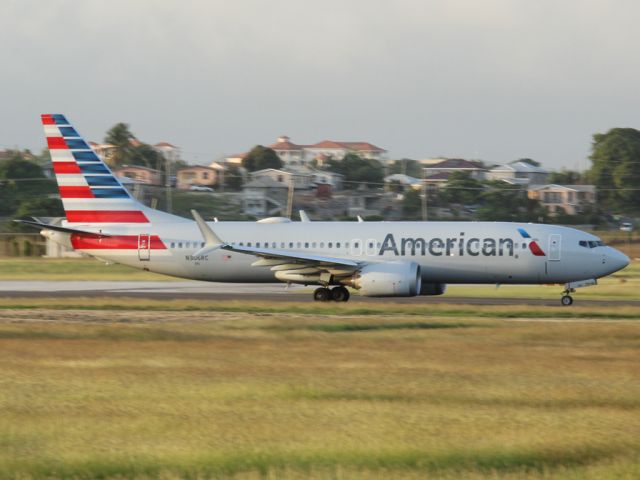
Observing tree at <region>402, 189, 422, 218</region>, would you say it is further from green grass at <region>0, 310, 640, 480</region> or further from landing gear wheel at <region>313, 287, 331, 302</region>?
green grass at <region>0, 310, 640, 480</region>

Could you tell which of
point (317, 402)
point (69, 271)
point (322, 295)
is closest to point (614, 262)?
point (322, 295)

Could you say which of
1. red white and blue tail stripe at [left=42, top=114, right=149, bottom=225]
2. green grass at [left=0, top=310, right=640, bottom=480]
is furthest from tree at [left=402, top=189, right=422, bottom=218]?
green grass at [left=0, top=310, right=640, bottom=480]

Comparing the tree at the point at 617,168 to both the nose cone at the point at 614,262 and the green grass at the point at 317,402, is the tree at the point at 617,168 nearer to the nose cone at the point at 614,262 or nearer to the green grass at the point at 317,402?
the nose cone at the point at 614,262

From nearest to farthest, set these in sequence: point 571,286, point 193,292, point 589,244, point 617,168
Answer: point 589,244, point 571,286, point 193,292, point 617,168

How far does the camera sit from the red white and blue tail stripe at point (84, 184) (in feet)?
137

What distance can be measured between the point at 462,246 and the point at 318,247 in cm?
557

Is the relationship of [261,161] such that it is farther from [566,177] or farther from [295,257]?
[295,257]

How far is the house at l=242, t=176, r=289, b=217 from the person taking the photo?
130875 mm

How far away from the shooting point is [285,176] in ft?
532

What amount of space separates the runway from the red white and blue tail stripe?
321 centimetres

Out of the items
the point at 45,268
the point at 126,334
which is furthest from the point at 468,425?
the point at 45,268

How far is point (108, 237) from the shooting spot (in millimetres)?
41281

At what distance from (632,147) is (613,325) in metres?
123

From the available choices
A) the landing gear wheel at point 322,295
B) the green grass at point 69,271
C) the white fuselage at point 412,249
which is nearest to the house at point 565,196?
the green grass at point 69,271
